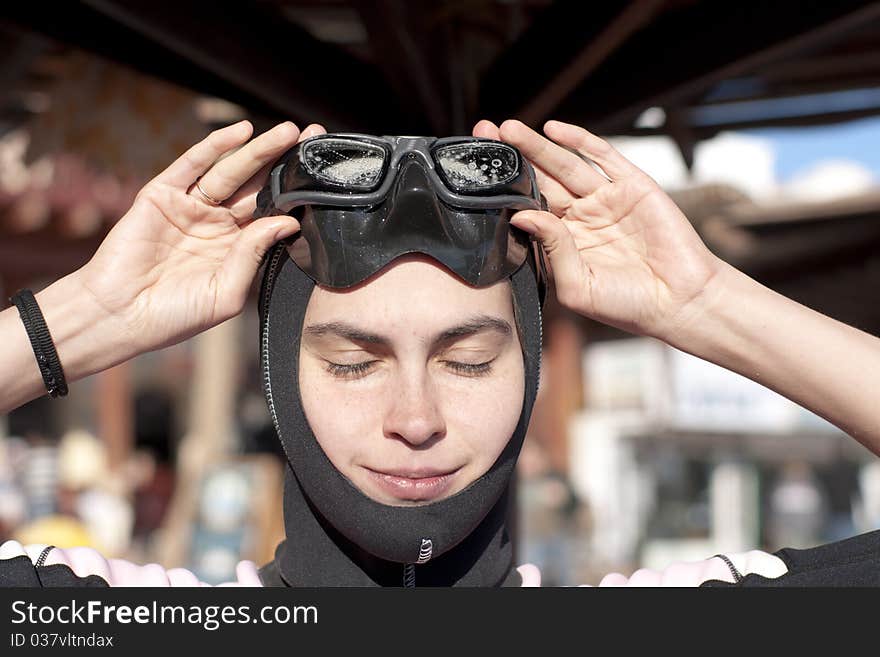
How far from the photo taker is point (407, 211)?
168 cm

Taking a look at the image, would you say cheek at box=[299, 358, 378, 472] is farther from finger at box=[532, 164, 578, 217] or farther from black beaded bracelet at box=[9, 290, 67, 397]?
finger at box=[532, 164, 578, 217]

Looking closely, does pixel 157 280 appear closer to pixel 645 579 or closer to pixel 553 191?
pixel 553 191

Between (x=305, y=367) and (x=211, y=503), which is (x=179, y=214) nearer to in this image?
(x=305, y=367)

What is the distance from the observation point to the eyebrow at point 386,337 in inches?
63.9

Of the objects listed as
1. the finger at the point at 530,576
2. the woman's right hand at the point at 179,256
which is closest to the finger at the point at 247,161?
the woman's right hand at the point at 179,256

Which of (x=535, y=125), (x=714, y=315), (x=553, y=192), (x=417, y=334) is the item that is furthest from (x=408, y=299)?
(x=535, y=125)

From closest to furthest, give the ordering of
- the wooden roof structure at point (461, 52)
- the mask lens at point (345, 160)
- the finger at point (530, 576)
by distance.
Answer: the mask lens at point (345, 160) → the finger at point (530, 576) → the wooden roof structure at point (461, 52)

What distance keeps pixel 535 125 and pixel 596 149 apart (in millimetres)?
825

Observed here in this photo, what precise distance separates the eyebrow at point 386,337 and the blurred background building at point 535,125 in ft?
2.69

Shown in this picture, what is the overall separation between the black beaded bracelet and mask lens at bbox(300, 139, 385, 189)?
492 millimetres

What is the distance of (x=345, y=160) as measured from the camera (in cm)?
171

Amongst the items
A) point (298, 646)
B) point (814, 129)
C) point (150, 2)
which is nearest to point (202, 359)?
point (814, 129)

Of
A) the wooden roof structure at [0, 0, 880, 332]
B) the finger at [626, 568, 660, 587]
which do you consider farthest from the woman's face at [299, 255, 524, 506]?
the wooden roof structure at [0, 0, 880, 332]

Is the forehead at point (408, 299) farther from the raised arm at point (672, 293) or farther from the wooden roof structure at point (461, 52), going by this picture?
the wooden roof structure at point (461, 52)
